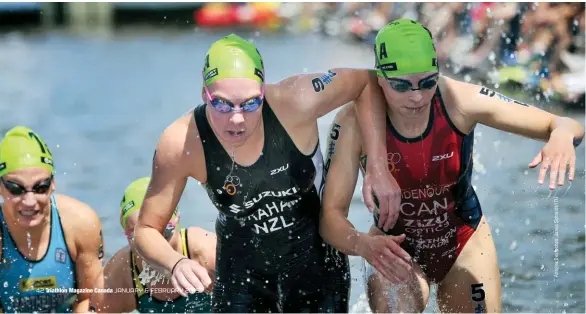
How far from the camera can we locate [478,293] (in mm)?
6383

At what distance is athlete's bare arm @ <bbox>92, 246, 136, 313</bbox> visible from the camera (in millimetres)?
7348

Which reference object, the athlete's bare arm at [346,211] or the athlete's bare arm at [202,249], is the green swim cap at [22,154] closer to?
the athlete's bare arm at [202,249]

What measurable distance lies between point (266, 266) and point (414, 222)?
2.99ft

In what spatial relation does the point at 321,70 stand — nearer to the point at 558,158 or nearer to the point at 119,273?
the point at 119,273

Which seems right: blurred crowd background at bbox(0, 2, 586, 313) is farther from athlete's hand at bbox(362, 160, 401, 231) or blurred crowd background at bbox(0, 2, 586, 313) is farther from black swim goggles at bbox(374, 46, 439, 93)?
black swim goggles at bbox(374, 46, 439, 93)

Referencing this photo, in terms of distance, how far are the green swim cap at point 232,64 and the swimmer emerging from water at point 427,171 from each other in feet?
2.17

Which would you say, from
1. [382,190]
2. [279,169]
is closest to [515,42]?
[382,190]

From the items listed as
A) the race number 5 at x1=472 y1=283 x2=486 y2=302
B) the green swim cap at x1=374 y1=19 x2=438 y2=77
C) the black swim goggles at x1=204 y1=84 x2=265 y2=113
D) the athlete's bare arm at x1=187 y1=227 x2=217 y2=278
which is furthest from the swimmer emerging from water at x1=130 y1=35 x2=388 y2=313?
the athlete's bare arm at x1=187 y1=227 x2=217 y2=278

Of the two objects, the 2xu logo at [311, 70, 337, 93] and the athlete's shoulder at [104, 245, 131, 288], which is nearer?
the 2xu logo at [311, 70, 337, 93]

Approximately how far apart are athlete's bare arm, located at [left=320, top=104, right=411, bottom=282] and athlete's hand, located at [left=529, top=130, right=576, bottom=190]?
820mm

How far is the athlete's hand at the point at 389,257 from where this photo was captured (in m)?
5.62

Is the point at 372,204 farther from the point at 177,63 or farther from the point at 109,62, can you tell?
the point at 109,62

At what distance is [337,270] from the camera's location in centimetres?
628

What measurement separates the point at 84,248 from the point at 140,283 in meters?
0.44
